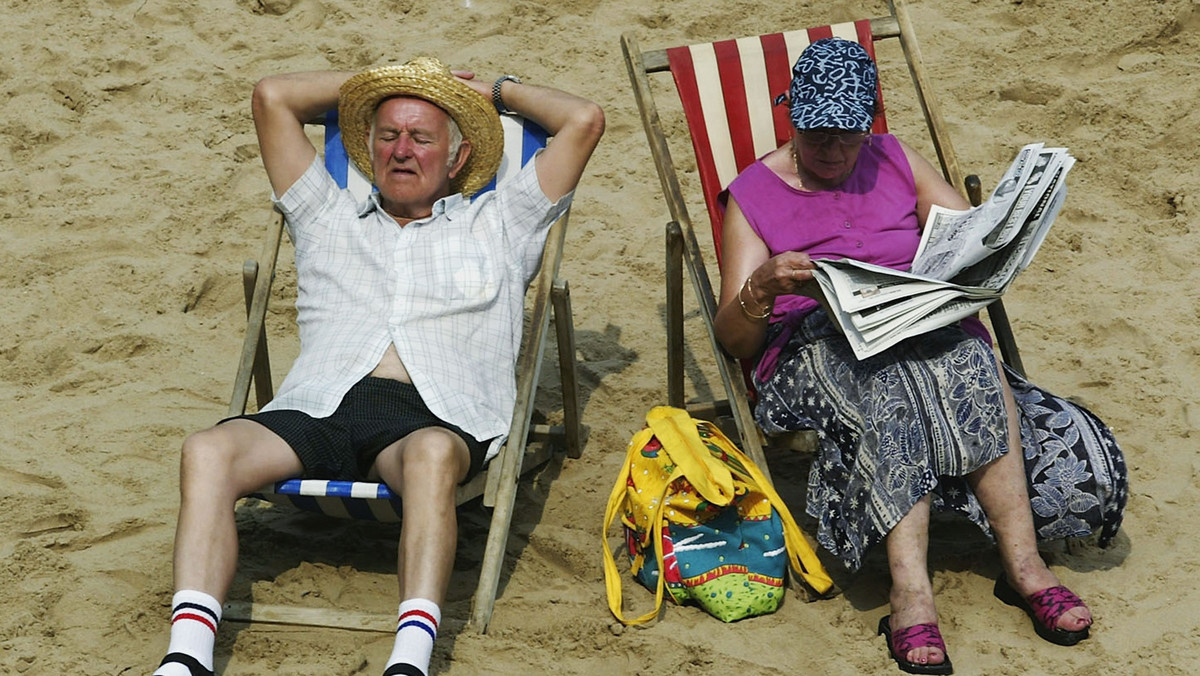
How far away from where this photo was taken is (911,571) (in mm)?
3363

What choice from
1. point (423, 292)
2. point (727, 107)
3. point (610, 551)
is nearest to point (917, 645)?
point (610, 551)

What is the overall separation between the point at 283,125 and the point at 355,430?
1.03 meters

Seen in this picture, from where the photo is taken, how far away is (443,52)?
6496 millimetres

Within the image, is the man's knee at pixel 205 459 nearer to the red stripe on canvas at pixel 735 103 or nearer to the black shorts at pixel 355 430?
the black shorts at pixel 355 430

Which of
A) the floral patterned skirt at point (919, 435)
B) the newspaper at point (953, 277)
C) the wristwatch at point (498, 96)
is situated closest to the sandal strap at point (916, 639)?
the floral patterned skirt at point (919, 435)

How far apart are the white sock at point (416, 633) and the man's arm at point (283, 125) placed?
1440 millimetres

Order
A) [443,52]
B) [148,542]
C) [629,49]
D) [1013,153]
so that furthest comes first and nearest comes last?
[443,52]
[1013,153]
[629,49]
[148,542]

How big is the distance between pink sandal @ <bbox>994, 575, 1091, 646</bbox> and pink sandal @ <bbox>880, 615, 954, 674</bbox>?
240mm

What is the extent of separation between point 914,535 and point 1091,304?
6.44ft

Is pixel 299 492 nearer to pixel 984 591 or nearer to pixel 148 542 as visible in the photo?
pixel 148 542

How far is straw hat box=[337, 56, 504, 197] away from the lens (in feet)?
13.2

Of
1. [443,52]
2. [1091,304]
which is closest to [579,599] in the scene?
[1091,304]

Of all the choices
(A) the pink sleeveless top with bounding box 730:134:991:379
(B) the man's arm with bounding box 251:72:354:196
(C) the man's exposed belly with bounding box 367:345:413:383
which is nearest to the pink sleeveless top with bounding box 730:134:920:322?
(A) the pink sleeveless top with bounding box 730:134:991:379

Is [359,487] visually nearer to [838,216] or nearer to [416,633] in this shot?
[416,633]
